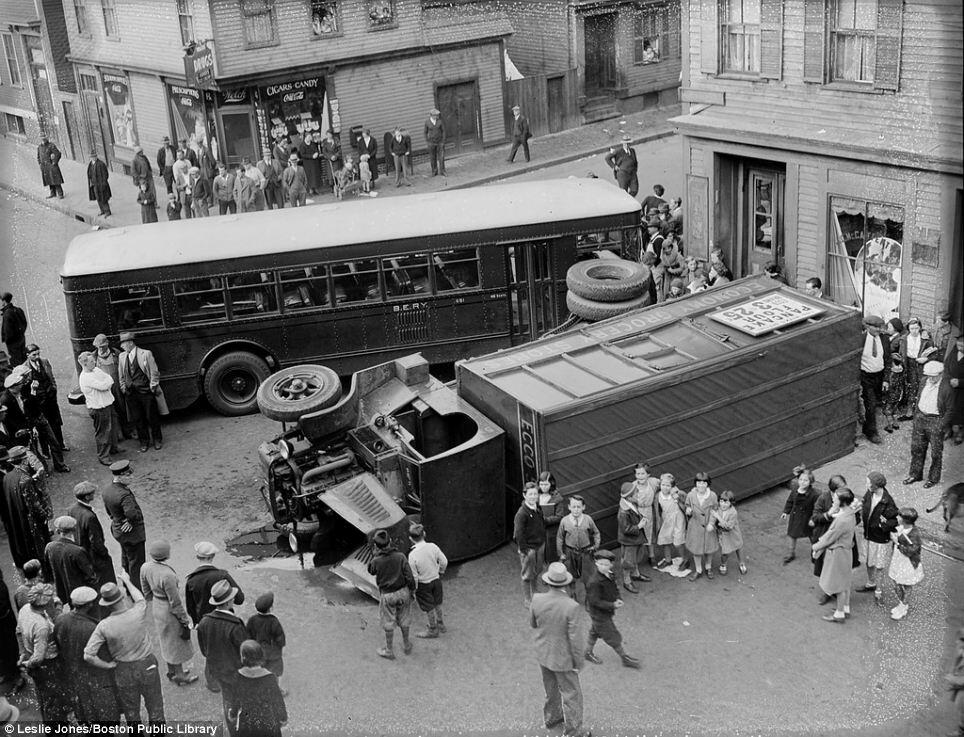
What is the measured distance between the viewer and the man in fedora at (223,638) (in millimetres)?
10555

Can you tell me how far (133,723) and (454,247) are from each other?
9.46 metres

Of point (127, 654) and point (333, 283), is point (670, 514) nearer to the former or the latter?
point (127, 654)

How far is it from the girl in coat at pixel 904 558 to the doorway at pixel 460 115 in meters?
22.8

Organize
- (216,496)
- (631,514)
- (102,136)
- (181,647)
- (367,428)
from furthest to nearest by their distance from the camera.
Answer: (102,136)
(216,496)
(367,428)
(631,514)
(181,647)

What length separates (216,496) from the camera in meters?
15.9

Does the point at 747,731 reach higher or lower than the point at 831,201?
lower

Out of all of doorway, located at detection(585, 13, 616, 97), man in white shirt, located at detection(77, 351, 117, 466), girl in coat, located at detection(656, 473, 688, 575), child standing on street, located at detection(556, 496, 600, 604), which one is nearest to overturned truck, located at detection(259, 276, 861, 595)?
girl in coat, located at detection(656, 473, 688, 575)

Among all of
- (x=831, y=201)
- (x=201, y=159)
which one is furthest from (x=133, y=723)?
(x=201, y=159)

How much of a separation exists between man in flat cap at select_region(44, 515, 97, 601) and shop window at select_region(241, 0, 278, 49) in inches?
773

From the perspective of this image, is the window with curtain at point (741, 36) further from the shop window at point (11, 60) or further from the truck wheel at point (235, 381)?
the shop window at point (11, 60)

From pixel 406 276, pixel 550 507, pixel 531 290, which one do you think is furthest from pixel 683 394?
pixel 406 276

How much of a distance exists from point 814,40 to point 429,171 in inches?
593

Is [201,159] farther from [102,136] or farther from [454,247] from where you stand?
[454,247]

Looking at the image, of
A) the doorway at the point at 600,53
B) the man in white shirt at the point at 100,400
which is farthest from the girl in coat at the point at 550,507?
the doorway at the point at 600,53
